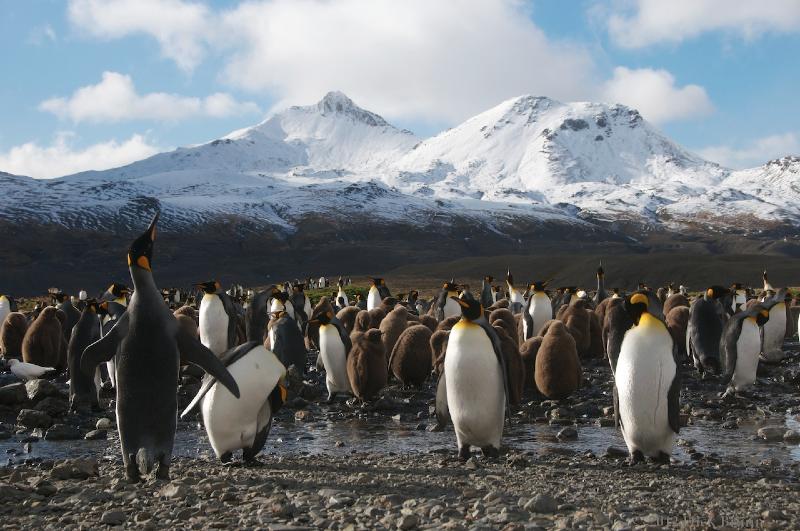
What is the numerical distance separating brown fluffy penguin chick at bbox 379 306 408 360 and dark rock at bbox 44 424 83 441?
4923 mm

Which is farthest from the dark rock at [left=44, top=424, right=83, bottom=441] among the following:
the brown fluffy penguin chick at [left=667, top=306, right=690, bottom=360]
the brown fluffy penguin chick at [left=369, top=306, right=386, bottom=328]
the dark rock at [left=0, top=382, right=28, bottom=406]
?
the brown fluffy penguin chick at [left=667, top=306, right=690, bottom=360]

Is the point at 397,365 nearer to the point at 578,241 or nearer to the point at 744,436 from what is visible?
the point at 744,436

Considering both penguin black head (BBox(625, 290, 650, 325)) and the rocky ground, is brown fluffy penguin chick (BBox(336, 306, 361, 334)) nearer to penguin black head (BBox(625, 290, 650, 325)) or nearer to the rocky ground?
the rocky ground

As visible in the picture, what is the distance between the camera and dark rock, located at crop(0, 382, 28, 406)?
30.9ft

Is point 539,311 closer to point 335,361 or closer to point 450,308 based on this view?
point 450,308

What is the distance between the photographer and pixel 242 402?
6164mm

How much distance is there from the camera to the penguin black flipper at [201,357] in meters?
5.50

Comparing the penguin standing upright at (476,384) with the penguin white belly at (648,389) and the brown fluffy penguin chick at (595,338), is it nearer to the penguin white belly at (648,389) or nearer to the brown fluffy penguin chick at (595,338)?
the penguin white belly at (648,389)

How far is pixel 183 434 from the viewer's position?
820 centimetres

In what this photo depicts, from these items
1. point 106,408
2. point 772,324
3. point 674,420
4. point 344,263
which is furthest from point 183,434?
point 344,263

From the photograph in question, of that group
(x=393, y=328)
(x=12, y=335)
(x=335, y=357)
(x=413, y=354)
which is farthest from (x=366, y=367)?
(x=12, y=335)

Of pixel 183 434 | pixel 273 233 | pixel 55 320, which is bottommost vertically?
pixel 183 434

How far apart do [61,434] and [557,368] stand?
199 inches

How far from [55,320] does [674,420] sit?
9719mm
